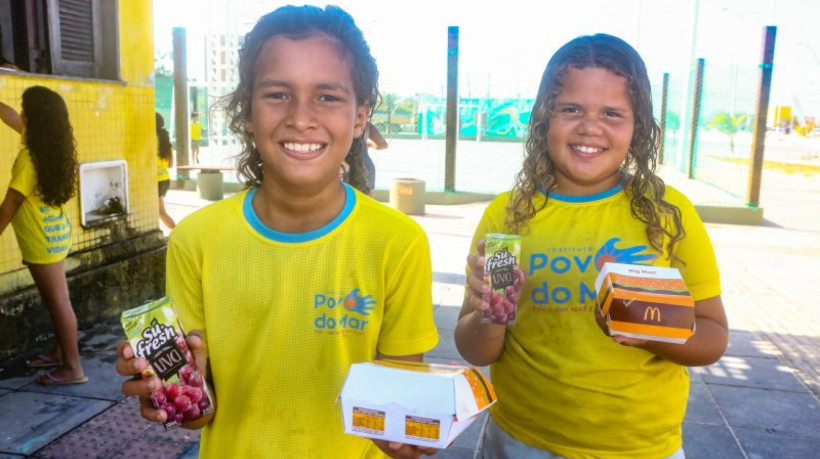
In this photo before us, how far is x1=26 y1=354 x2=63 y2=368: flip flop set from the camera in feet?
15.9

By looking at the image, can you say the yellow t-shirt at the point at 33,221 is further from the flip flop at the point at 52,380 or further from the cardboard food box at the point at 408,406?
the cardboard food box at the point at 408,406

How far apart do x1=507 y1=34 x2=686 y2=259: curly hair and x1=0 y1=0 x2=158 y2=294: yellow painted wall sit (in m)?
4.28

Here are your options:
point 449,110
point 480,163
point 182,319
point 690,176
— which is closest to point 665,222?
point 182,319

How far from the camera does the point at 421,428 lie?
1383mm

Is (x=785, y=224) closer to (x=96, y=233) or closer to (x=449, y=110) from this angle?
(x=449, y=110)

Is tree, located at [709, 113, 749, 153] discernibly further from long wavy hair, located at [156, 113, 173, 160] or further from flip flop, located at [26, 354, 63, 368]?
flip flop, located at [26, 354, 63, 368]

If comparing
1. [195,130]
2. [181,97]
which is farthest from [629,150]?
[195,130]

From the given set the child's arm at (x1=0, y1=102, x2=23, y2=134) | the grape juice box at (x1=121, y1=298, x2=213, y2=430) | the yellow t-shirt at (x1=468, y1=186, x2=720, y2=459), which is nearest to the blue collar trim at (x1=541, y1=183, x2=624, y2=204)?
the yellow t-shirt at (x1=468, y1=186, x2=720, y2=459)

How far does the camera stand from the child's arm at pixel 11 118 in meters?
4.46

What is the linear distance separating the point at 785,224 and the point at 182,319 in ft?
42.4

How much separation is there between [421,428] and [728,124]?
1666cm

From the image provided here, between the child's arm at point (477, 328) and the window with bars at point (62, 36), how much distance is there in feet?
15.8

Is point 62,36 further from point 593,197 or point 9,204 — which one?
point 593,197

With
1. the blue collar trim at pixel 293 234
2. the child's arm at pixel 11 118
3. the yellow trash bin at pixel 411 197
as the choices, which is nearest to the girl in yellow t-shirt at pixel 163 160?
the yellow trash bin at pixel 411 197
